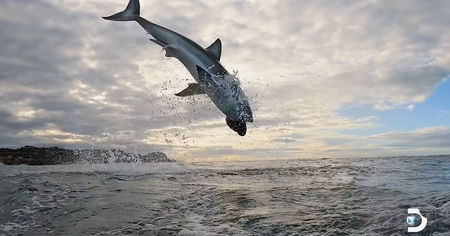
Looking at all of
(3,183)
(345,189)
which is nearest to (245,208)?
(345,189)

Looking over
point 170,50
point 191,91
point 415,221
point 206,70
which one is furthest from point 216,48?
point 415,221

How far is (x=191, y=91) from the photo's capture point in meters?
11.5

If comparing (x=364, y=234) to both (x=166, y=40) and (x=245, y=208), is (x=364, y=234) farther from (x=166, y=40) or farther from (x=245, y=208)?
(x=166, y=40)

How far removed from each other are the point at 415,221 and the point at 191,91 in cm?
717

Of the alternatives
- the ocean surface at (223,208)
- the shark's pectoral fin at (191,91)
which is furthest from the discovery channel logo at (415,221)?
the shark's pectoral fin at (191,91)

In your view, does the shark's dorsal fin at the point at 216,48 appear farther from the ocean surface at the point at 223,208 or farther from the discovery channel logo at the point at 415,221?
the discovery channel logo at the point at 415,221

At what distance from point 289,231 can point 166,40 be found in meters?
7.48

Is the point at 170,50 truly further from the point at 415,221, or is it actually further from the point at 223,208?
the point at 415,221

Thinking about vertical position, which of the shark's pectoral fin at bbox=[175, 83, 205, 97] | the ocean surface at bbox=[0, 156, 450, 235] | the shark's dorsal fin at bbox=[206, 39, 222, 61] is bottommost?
the ocean surface at bbox=[0, 156, 450, 235]

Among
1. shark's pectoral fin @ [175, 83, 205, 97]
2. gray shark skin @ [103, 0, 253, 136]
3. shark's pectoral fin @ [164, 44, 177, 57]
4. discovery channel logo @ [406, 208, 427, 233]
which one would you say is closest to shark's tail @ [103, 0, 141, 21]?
gray shark skin @ [103, 0, 253, 136]

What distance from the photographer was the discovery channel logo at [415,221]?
7.30 meters

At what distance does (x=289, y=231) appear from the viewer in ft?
25.9

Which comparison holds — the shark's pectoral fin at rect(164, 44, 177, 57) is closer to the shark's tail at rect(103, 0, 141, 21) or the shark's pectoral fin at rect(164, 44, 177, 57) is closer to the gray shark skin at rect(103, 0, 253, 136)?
the gray shark skin at rect(103, 0, 253, 136)

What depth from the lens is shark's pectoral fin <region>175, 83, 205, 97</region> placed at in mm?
11164
